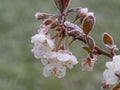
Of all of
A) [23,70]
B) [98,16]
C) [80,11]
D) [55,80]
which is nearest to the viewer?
[80,11]

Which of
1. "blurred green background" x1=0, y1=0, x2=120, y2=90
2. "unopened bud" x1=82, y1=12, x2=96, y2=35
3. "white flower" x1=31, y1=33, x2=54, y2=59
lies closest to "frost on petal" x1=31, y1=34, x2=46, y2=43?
"white flower" x1=31, y1=33, x2=54, y2=59

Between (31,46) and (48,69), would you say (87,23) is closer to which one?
(48,69)

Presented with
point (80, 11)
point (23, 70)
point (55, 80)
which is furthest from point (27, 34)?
point (80, 11)

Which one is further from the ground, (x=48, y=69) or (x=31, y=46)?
(x=48, y=69)

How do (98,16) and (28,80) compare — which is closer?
(28,80)

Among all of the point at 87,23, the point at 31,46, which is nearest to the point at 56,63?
the point at 87,23

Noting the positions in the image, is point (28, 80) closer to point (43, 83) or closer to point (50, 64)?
point (43, 83)

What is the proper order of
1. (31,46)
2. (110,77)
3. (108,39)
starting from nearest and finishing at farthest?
(110,77) < (108,39) < (31,46)
